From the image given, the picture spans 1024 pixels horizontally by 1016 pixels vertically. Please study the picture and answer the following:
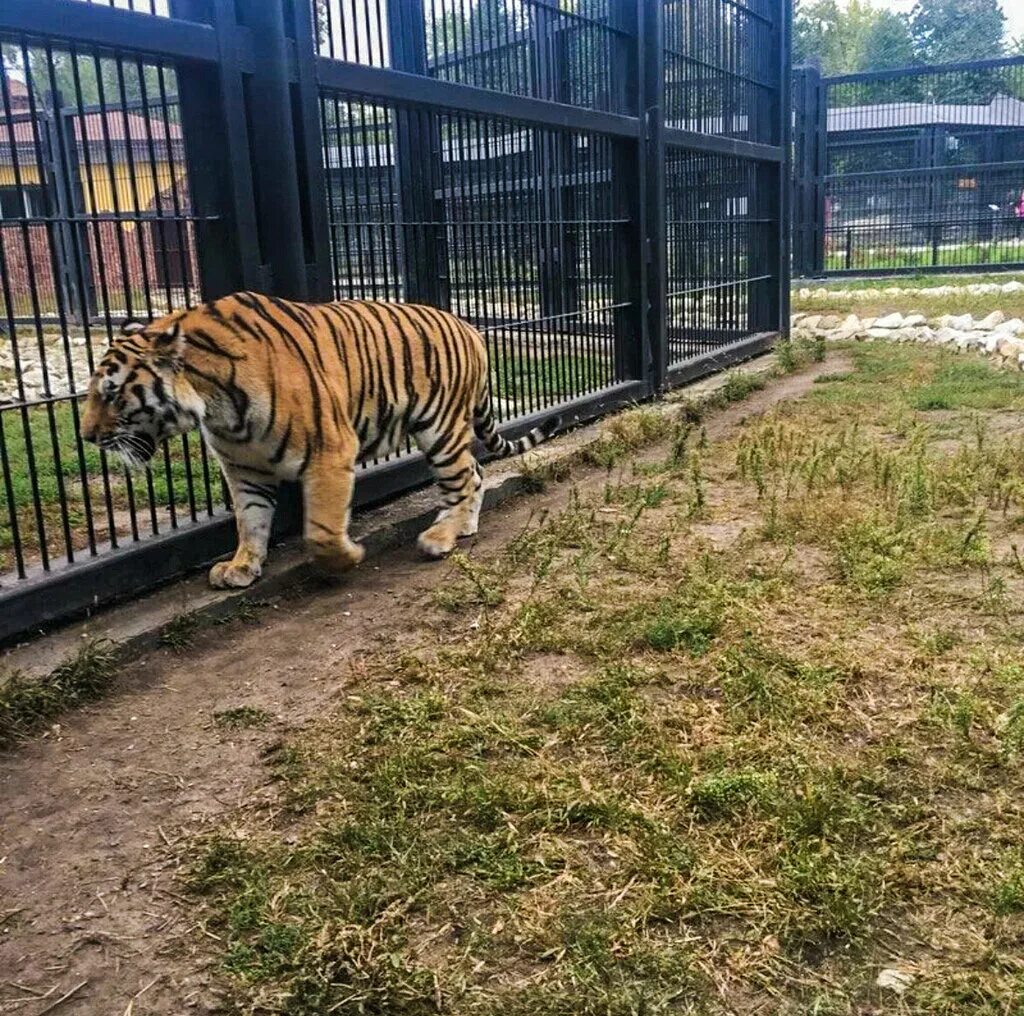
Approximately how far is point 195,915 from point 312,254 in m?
3.07

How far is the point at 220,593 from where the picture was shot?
4.12 metres

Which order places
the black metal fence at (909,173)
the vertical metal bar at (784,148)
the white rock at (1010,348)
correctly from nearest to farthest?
1. the white rock at (1010,348)
2. the vertical metal bar at (784,148)
3. the black metal fence at (909,173)

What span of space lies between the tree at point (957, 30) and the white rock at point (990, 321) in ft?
177

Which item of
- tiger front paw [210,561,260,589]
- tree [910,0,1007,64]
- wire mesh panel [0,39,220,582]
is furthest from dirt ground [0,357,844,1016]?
tree [910,0,1007,64]

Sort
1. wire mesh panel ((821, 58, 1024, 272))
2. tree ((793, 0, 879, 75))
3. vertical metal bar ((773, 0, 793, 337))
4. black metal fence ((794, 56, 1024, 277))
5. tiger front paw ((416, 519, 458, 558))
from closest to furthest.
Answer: tiger front paw ((416, 519, 458, 558)) < vertical metal bar ((773, 0, 793, 337)) < black metal fence ((794, 56, 1024, 277)) < wire mesh panel ((821, 58, 1024, 272)) < tree ((793, 0, 879, 75))

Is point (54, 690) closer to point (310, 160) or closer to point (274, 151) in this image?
point (274, 151)

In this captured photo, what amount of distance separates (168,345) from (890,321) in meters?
9.15

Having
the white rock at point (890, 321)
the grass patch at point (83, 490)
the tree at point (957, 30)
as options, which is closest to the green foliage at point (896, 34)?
the tree at point (957, 30)

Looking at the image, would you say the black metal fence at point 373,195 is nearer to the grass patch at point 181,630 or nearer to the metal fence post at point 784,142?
the metal fence post at point 784,142

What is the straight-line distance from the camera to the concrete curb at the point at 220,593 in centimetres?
357

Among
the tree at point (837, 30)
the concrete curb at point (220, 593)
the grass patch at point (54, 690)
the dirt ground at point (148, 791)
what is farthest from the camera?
the tree at point (837, 30)

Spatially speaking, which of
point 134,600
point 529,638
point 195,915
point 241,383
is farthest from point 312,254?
point 195,915

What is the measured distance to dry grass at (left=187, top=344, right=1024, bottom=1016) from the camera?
209cm

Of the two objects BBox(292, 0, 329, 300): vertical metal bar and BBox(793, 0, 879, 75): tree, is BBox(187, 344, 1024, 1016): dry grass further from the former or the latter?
BBox(793, 0, 879, 75): tree
